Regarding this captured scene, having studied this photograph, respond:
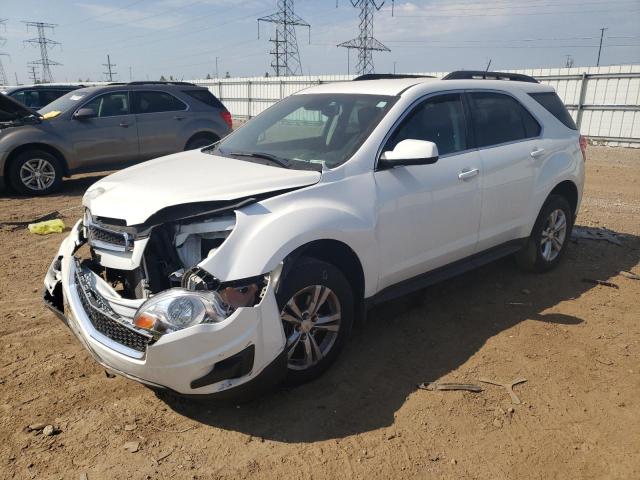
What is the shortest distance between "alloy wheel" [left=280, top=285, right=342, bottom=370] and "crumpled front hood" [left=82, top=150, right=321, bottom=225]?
677mm

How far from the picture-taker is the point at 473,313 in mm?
4449

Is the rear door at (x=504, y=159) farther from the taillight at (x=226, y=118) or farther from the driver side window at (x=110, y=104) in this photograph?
the driver side window at (x=110, y=104)

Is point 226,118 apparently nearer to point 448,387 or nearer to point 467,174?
point 467,174

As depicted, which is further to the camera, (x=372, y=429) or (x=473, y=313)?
(x=473, y=313)

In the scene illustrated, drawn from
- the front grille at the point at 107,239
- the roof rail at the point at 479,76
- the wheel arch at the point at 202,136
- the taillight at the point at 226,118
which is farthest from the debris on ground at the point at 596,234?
the wheel arch at the point at 202,136

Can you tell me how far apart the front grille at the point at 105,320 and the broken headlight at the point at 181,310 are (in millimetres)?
98

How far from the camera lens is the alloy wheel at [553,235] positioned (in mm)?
5305

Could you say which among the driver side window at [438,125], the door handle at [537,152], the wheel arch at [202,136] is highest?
the driver side window at [438,125]

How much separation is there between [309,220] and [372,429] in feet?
4.07

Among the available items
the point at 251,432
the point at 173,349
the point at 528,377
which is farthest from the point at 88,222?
the point at 528,377

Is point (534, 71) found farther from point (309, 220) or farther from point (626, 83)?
point (309, 220)

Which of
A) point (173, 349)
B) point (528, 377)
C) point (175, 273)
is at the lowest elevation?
point (528, 377)

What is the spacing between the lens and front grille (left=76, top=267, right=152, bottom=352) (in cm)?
273

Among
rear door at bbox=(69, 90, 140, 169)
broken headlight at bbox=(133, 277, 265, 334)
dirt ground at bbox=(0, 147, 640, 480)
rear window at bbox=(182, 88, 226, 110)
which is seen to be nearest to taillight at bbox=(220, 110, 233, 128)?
rear window at bbox=(182, 88, 226, 110)
